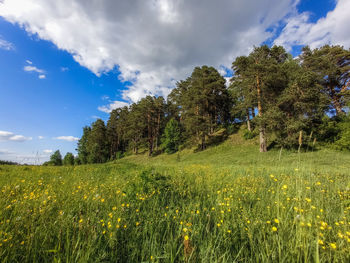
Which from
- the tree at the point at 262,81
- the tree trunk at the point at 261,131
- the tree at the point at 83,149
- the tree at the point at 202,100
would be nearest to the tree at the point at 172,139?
the tree at the point at 202,100

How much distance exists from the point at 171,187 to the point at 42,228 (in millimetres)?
2199

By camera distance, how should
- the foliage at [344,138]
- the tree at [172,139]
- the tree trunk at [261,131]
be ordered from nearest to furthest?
the foliage at [344,138]
the tree trunk at [261,131]
the tree at [172,139]

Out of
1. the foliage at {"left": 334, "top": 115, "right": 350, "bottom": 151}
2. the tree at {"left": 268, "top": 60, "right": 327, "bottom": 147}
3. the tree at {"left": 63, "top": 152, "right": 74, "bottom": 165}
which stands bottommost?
the tree at {"left": 63, "top": 152, "right": 74, "bottom": 165}

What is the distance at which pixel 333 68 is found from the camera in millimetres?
21531

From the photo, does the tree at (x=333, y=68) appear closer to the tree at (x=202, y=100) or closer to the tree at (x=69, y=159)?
the tree at (x=202, y=100)

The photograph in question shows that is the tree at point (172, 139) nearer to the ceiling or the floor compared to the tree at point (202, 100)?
nearer to the floor

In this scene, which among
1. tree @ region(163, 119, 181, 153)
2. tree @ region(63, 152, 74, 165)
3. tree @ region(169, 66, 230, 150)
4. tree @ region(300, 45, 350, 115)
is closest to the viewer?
tree @ region(300, 45, 350, 115)

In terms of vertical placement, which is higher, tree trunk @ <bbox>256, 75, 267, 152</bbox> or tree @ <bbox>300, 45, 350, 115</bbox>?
tree @ <bbox>300, 45, 350, 115</bbox>

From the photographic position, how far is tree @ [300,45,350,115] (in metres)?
21.6

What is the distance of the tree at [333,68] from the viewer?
21609 millimetres

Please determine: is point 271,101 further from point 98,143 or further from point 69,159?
point 69,159

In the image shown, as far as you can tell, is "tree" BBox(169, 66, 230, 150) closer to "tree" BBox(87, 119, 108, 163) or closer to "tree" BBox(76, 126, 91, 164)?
"tree" BBox(87, 119, 108, 163)

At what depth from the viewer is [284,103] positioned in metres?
16.3

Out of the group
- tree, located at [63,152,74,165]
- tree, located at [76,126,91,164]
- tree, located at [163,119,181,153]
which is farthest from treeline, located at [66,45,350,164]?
tree, located at [63,152,74,165]
